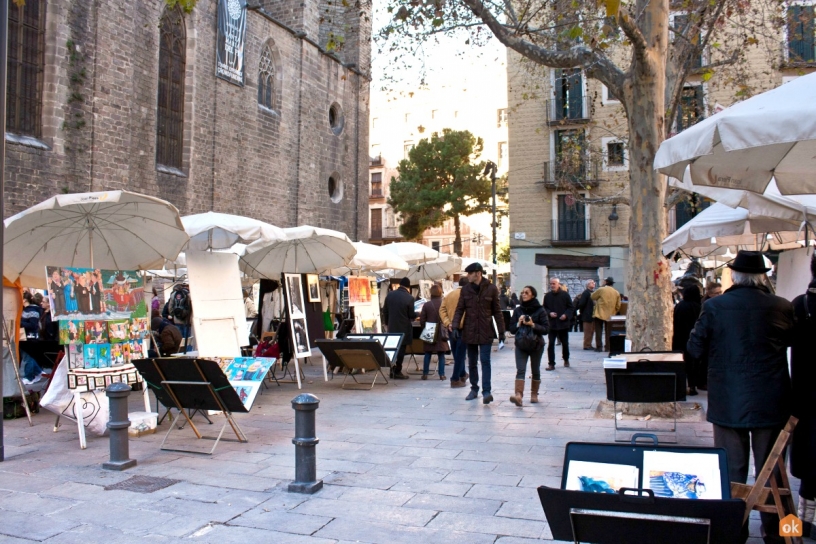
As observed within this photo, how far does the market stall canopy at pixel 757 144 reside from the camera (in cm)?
362

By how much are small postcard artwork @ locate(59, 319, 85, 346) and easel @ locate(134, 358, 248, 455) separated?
33.8 inches

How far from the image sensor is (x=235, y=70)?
2481cm

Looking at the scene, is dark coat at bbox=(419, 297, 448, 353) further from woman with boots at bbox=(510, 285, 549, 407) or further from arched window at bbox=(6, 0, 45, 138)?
arched window at bbox=(6, 0, 45, 138)

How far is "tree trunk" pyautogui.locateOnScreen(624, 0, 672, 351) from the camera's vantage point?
343 inches

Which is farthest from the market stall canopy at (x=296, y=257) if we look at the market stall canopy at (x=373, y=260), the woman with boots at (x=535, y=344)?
the woman with boots at (x=535, y=344)

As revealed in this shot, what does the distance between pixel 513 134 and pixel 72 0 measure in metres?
22.1

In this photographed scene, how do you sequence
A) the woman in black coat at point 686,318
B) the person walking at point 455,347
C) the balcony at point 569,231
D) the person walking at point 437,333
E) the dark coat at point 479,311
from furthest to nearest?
the balcony at point 569,231 → the person walking at point 437,333 → the person walking at point 455,347 → the woman in black coat at point 686,318 → the dark coat at point 479,311

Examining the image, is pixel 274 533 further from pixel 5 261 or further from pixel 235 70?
pixel 235 70

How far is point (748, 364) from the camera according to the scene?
165 inches

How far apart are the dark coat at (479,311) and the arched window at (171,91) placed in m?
15.8

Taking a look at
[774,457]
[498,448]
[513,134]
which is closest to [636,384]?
[498,448]

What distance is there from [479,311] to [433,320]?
3.71 metres

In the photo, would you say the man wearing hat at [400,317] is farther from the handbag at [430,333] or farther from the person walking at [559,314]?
the person walking at [559,314]

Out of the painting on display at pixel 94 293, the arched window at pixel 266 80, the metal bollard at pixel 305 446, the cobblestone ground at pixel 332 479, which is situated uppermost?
the arched window at pixel 266 80
